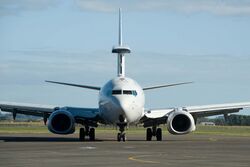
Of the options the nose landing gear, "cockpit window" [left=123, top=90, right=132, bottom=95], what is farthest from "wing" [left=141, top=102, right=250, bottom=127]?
"cockpit window" [left=123, top=90, right=132, bottom=95]

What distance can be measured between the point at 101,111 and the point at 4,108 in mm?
7350

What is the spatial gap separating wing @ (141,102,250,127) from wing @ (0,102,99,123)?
129 inches

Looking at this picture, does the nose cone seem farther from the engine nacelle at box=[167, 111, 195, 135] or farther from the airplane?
the engine nacelle at box=[167, 111, 195, 135]

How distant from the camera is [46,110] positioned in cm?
4916

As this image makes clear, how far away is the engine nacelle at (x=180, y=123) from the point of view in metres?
46.0

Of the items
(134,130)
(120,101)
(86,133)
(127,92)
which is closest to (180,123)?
(127,92)

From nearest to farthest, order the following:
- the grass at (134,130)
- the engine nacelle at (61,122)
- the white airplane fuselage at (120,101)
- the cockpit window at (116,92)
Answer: the white airplane fuselage at (120,101) < the cockpit window at (116,92) < the engine nacelle at (61,122) < the grass at (134,130)

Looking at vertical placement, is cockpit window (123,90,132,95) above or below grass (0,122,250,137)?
below

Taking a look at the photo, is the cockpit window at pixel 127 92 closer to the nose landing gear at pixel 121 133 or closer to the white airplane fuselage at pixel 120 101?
the white airplane fuselage at pixel 120 101

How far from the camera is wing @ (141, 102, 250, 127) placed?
47.6 meters

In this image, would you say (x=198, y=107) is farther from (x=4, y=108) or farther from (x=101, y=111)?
(x=4, y=108)

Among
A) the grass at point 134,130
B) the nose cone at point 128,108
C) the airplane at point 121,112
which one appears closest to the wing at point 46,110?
the airplane at point 121,112

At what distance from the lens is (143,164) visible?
75.6 feet

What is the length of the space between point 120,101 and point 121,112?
627 millimetres
